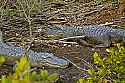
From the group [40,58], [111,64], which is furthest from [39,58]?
[111,64]

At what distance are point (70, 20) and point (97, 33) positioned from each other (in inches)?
47.7

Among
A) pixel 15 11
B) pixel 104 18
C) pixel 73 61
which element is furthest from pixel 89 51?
pixel 15 11

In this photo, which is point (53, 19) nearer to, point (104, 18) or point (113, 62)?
point (104, 18)

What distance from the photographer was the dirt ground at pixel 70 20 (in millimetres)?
5039

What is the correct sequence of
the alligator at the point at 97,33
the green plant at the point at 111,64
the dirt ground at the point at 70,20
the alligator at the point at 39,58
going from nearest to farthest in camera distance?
1. the green plant at the point at 111,64
2. the alligator at the point at 39,58
3. the dirt ground at the point at 70,20
4. the alligator at the point at 97,33

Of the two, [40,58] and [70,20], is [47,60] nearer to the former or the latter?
[40,58]

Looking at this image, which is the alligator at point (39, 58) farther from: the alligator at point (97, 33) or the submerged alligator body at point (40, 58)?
the alligator at point (97, 33)

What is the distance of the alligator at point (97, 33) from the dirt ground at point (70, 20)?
0.30 metres

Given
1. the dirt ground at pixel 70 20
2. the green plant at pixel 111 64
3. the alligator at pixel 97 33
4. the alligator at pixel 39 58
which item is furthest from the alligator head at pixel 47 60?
the green plant at pixel 111 64

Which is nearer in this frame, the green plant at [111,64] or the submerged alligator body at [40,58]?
the green plant at [111,64]

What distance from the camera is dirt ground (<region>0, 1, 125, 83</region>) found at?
5039 mm

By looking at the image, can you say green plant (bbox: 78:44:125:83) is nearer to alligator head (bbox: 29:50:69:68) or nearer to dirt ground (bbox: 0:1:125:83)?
alligator head (bbox: 29:50:69:68)

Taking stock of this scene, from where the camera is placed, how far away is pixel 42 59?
4.55m

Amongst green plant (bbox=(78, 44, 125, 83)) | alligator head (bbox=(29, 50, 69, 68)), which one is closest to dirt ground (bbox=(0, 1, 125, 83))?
alligator head (bbox=(29, 50, 69, 68))
